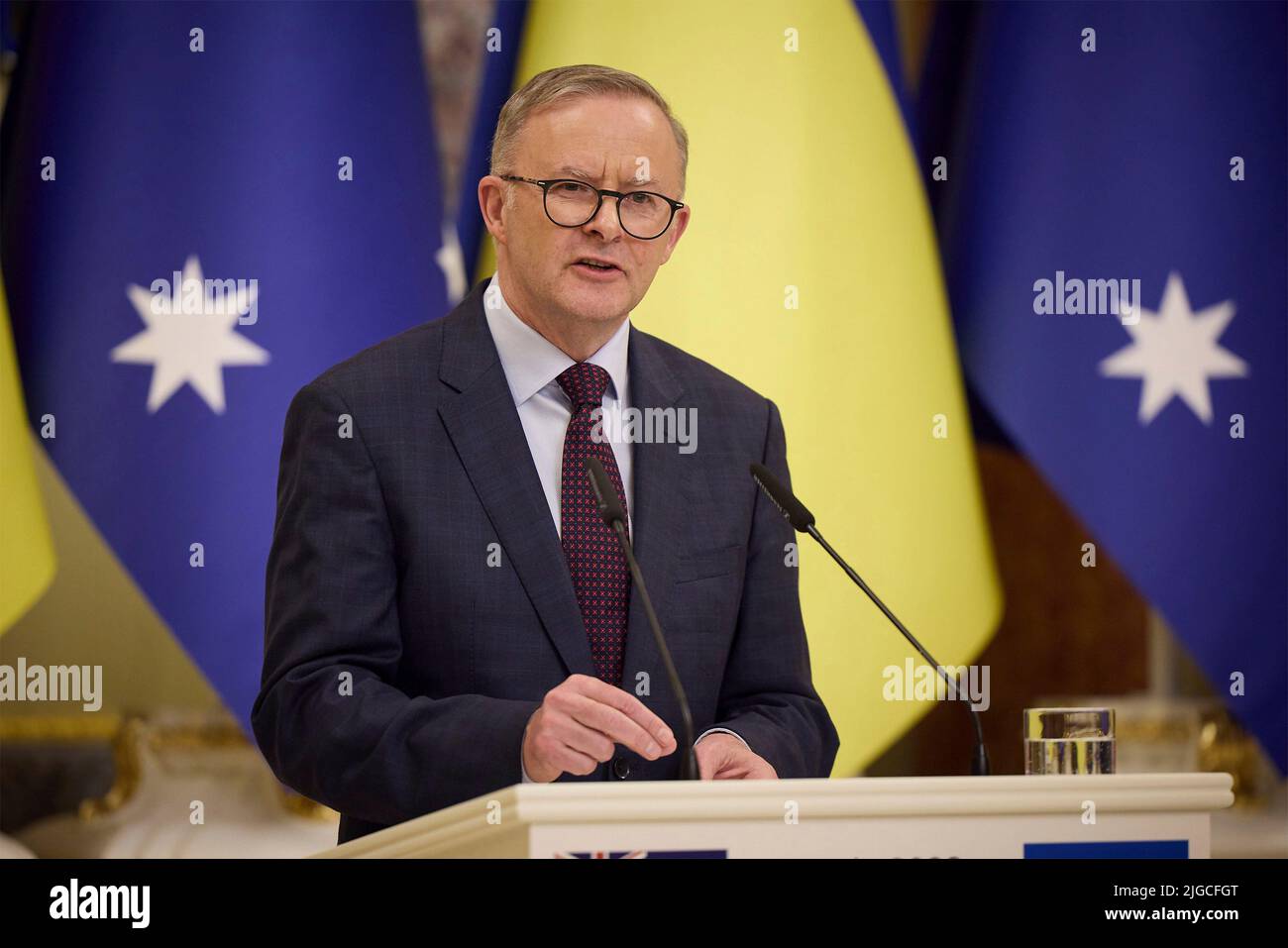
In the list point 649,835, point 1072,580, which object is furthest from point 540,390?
point 1072,580

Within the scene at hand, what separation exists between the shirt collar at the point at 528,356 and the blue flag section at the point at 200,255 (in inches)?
43.2

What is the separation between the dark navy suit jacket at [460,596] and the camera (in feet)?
7.83

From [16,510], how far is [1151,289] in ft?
9.94

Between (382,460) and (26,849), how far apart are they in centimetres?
191

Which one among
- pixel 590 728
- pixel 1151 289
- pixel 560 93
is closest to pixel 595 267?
pixel 560 93

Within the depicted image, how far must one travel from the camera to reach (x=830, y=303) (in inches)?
156

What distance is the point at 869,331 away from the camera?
400cm

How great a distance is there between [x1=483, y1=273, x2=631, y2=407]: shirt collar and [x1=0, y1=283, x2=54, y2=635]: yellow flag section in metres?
1.54

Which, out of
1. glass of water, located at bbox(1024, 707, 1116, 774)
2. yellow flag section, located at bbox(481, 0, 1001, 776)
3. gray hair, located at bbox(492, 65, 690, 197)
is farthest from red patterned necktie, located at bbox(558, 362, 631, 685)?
yellow flag section, located at bbox(481, 0, 1001, 776)

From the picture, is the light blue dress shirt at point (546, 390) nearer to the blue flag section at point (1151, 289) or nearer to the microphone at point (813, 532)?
the microphone at point (813, 532)

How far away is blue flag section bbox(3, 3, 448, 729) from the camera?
3768mm

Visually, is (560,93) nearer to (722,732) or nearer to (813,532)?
(813,532)
